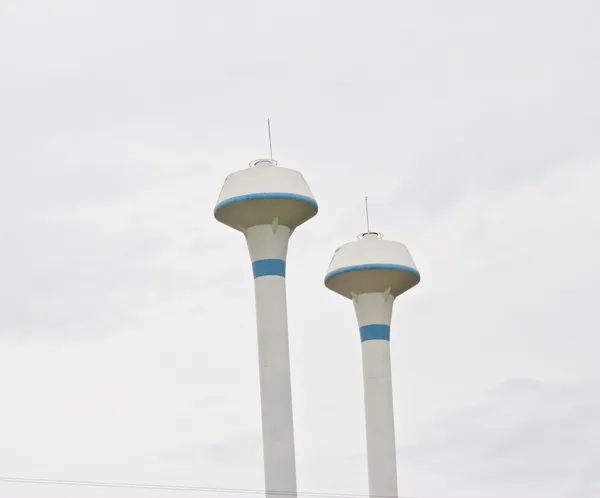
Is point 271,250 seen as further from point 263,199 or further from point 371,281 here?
point 371,281

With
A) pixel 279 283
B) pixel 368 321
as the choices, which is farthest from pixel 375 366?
pixel 279 283

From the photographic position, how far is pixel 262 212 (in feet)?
146

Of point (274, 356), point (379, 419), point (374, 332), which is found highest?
point (374, 332)

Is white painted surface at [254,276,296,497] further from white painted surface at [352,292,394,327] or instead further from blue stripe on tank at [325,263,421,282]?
white painted surface at [352,292,394,327]

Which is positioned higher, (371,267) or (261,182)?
(261,182)

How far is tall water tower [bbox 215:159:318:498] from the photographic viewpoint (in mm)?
43156

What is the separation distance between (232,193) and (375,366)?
10549 mm

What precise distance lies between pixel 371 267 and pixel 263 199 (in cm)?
750

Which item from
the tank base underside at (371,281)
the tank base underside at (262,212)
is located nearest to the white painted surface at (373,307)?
the tank base underside at (371,281)

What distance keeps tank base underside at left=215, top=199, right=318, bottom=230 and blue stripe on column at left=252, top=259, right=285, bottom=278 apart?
4.09ft

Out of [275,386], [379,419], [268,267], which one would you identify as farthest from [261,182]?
[379,419]

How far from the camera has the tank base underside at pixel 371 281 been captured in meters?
50.5

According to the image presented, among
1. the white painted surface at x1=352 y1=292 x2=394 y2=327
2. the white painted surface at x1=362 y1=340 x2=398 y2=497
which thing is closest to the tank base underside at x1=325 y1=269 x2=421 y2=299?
the white painted surface at x1=352 y1=292 x2=394 y2=327

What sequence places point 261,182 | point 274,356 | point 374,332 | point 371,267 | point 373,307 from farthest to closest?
point 374,332
point 373,307
point 371,267
point 261,182
point 274,356
